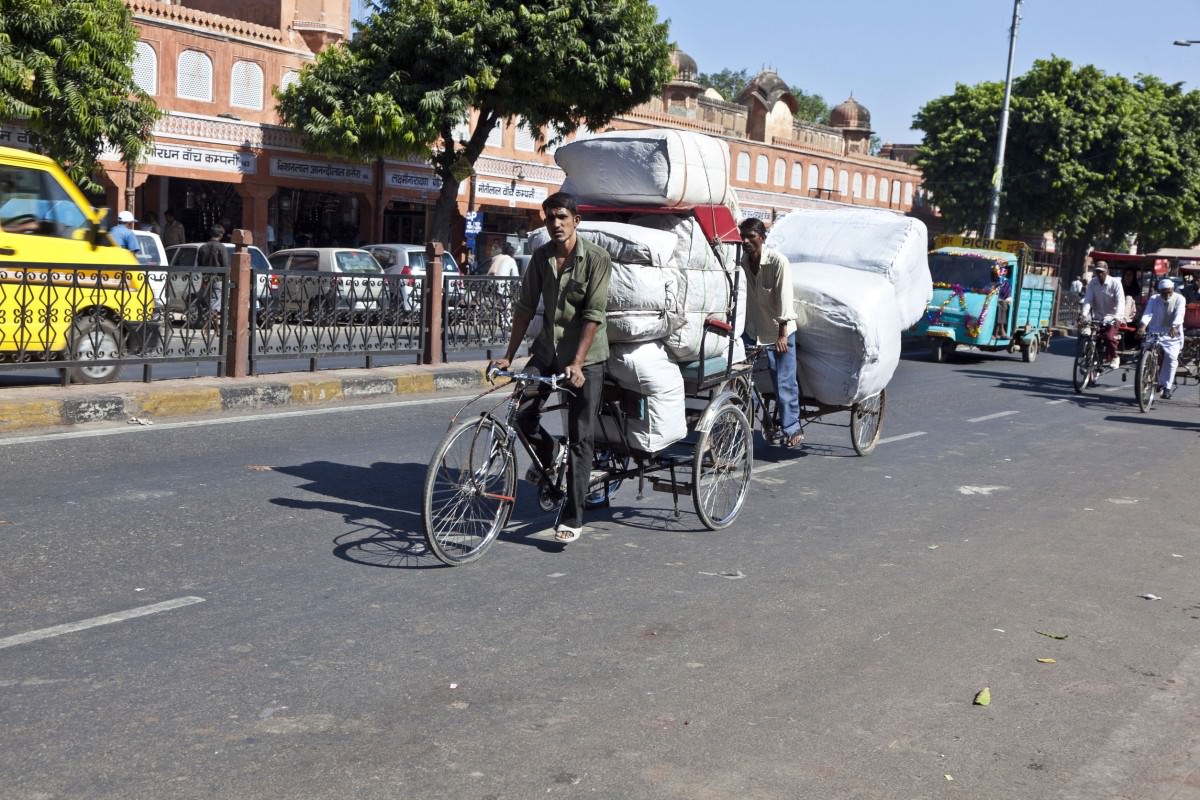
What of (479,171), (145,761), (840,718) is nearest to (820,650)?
(840,718)

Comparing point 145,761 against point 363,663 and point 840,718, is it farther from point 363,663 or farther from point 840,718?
point 840,718

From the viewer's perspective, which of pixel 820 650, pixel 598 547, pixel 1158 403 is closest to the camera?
pixel 820 650

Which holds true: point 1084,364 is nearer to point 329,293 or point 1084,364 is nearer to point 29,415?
point 329,293

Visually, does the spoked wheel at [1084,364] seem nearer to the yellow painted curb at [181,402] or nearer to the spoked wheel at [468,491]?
the yellow painted curb at [181,402]

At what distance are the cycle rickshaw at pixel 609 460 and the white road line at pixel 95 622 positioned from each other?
1139 mm

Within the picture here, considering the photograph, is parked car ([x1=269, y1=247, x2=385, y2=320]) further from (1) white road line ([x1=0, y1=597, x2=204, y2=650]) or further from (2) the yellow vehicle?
(1) white road line ([x1=0, y1=597, x2=204, y2=650])

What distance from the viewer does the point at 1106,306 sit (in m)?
17.2

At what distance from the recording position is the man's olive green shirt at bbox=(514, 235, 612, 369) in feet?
20.0

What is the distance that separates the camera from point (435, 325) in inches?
575

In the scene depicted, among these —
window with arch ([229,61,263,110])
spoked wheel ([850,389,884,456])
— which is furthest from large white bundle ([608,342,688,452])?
window with arch ([229,61,263,110])

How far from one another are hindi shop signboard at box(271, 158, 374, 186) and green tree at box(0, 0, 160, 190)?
6.13 m

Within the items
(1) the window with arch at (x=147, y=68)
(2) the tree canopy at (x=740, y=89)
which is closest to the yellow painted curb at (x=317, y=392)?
Result: (1) the window with arch at (x=147, y=68)

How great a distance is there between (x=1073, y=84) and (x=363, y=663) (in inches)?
1914

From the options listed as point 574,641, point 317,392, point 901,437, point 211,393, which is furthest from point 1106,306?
point 574,641
